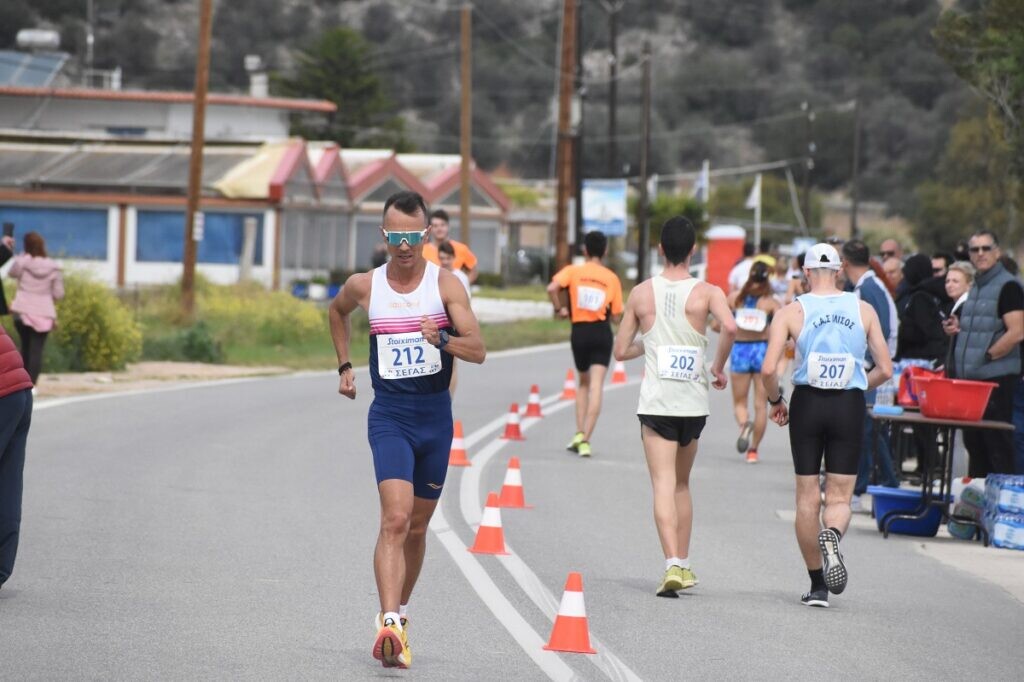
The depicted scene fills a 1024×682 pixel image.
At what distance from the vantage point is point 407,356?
7770 millimetres

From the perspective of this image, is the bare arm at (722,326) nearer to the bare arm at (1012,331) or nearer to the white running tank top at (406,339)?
the white running tank top at (406,339)

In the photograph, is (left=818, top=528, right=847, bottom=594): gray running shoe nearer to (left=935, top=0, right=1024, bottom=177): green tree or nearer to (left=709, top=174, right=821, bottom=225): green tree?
(left=935, top=0, right=1024, bottom=177): green tree

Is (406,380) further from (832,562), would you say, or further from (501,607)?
(832,562)

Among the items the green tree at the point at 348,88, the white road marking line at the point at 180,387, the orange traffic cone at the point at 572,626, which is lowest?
the white road marking line at the point at 180,387

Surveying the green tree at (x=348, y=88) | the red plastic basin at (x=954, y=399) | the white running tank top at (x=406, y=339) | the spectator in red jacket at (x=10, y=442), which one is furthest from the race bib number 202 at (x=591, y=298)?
the green tree at (x=348, y=88)

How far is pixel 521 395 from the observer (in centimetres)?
2481

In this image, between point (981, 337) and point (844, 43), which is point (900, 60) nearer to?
point (844, 43)

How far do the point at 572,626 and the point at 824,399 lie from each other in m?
2.52

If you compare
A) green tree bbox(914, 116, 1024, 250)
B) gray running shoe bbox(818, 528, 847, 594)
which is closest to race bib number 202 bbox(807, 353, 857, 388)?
gray running shoe bbox(818, 528, 847, 594)

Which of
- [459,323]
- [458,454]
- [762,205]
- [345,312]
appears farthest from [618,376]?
[762,205]

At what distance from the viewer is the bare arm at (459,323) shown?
770cm

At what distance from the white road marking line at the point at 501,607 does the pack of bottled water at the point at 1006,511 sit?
3.78 meters

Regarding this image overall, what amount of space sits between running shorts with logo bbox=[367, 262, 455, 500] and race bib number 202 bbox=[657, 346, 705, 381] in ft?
8.01

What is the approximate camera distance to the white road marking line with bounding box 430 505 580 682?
7730 mm
